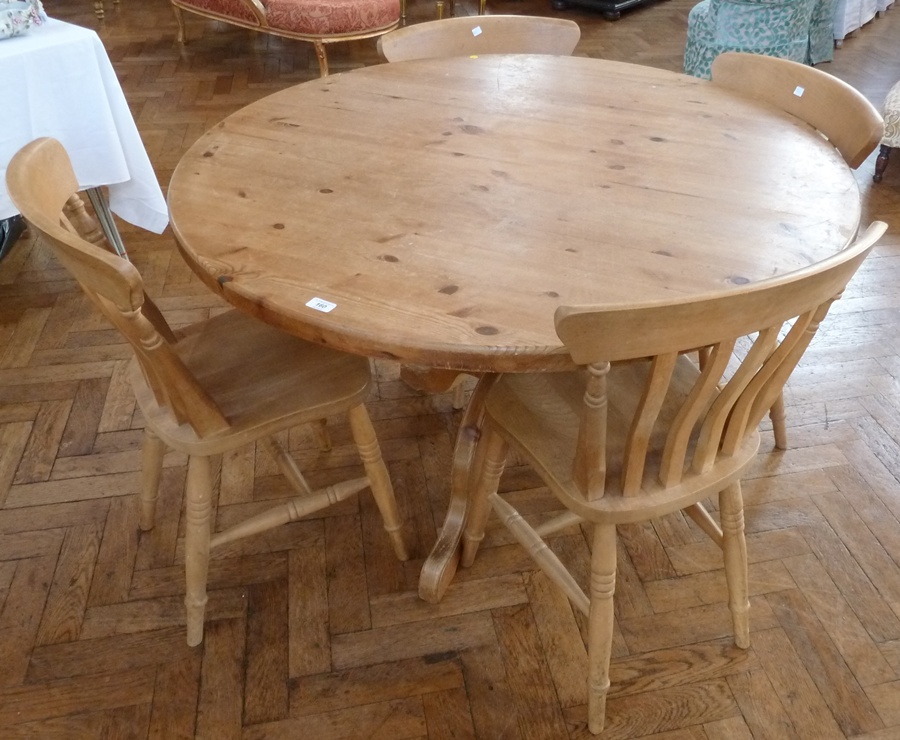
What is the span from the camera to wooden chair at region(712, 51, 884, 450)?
1354 mm

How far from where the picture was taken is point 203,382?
4.19 ft

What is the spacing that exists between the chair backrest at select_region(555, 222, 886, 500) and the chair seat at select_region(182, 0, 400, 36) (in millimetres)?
2809

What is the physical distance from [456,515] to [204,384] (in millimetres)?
547

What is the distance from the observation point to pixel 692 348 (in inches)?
32.7

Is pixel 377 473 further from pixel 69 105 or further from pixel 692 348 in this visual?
pixel 69 105

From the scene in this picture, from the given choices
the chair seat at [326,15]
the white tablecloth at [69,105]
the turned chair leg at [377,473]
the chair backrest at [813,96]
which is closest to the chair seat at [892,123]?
the chair backrest at [813,96]

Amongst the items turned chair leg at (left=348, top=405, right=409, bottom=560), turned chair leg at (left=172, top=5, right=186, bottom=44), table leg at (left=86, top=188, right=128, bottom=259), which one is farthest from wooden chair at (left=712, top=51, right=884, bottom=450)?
turned chair leg at (left=172, top=5, right=186, bottom=44)

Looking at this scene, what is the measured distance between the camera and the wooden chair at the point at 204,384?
0.99 meters

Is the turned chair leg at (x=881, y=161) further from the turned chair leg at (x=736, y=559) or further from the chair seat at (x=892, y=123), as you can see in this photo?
the turned chair leg at (x=736, y=559)

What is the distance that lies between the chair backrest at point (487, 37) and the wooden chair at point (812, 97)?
1.45 feet

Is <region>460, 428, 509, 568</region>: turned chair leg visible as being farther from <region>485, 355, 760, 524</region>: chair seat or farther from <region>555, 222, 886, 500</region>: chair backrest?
<region>555, 222, 886, 500</region>: chair backrest

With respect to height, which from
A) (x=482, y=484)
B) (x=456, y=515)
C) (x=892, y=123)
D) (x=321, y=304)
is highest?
(x=321, y=304)

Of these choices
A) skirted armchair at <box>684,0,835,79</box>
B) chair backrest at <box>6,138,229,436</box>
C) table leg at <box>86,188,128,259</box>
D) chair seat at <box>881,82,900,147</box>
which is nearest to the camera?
chair backrest at <box>6,138,229,436</box>

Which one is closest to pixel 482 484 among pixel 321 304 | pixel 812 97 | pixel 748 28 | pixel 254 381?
pixel 254 381
